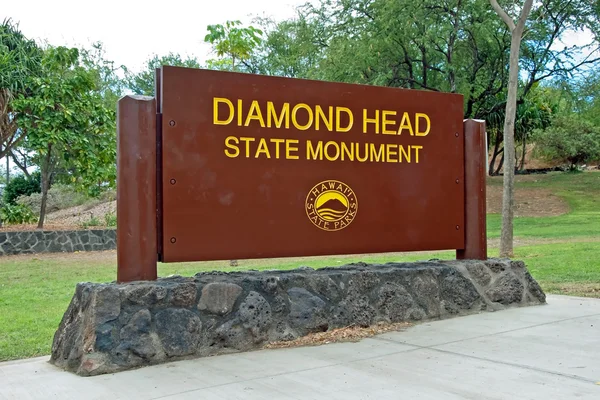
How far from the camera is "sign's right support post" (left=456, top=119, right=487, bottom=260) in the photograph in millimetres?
7773

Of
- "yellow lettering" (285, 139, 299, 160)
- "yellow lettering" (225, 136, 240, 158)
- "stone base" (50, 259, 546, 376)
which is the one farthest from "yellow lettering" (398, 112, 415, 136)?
"yellow lettering" (225, 136, 240, 158)

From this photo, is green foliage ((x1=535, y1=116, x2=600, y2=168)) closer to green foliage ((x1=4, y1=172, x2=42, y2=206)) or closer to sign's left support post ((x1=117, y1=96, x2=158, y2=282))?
green foliage ((x1=4, y1=172, x2=42, y2=206))

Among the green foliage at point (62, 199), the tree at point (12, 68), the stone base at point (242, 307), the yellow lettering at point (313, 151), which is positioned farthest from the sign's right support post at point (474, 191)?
the green foliage at point (62, 199)

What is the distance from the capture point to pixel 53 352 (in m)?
5.66

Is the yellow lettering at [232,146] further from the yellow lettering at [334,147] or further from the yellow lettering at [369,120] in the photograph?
the yellow lettering at [369,120]

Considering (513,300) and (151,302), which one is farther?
(513,300)

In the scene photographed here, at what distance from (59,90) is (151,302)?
16402 mm

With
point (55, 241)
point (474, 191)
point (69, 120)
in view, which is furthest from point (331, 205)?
point (69, 120)

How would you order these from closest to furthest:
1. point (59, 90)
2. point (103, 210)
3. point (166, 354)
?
1. point (166, 354)
2. point (59, 90)
3. point (103, 210)

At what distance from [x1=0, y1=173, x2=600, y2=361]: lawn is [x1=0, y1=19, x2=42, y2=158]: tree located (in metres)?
5.02

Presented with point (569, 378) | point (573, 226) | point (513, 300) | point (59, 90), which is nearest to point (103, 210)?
point (59, 90)

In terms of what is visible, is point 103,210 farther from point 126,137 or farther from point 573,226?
point 126,137

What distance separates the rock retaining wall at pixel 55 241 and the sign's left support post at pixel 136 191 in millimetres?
14944

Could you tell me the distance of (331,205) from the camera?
6.83 metres
